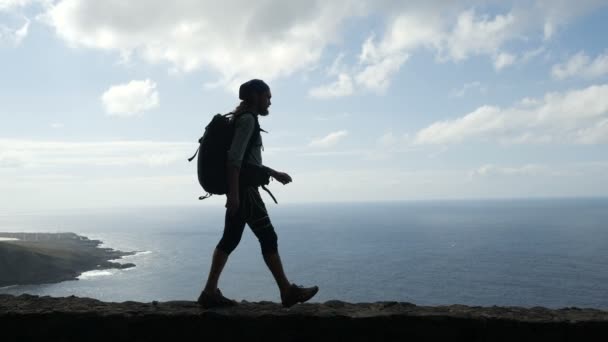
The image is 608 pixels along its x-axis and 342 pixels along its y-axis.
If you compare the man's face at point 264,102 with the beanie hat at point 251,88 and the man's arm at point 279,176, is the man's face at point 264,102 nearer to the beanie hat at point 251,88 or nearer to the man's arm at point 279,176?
the beanie hat at point 251,88

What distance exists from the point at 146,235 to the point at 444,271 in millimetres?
145169

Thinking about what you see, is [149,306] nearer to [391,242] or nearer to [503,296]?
[503,296]

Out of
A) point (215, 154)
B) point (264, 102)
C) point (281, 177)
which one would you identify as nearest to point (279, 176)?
point (281, 177)

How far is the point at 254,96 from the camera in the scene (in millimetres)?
4660

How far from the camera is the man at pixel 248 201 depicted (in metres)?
4.24

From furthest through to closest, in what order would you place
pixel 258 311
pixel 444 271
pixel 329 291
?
pixel 444 271 < pixel 329 291 < pixel 258 311

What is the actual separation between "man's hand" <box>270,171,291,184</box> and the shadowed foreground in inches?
51.0

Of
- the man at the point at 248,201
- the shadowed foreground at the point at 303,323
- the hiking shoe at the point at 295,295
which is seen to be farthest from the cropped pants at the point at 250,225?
the shadowed foreground at the point at 303,323

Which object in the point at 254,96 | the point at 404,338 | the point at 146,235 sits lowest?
the point at 146,235

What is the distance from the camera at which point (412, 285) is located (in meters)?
78.4

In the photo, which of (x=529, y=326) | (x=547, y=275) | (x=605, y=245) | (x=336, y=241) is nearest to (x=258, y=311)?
(x=529, y=326)

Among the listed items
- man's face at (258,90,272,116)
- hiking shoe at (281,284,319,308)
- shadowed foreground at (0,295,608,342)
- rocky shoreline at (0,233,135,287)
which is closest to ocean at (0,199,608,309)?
rocky shoreline at (0,233,135,287)

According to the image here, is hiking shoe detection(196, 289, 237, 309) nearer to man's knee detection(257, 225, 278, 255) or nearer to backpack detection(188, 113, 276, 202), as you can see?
man's knee detection(257, 225, 278, 255)

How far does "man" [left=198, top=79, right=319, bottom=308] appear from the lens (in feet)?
13.9
